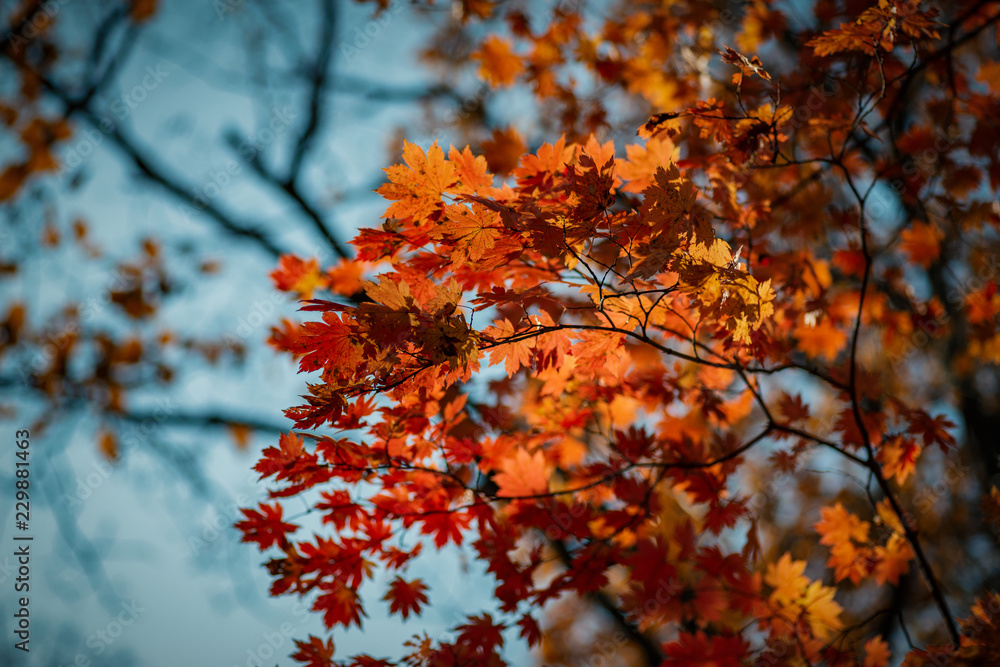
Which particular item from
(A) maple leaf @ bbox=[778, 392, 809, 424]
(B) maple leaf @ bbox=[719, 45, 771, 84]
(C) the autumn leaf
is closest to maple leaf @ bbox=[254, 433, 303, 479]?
(B) maple leaf @ bbox=[719, 45, 771, 84]

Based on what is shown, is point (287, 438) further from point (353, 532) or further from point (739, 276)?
point (739, 276)

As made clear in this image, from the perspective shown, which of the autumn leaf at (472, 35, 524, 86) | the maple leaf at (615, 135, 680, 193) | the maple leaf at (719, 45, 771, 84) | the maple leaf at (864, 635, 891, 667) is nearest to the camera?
the maple leaf at (719, 45, 771, 84)

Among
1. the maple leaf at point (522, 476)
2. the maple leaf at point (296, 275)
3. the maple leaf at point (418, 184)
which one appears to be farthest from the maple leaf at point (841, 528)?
the maple leaf at point (296, 275)

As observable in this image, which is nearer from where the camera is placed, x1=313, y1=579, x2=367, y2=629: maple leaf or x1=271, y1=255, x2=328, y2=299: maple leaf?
x1=313, y1=579, x2=367, y2=629: maple leaf

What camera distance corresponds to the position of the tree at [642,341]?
142 centimetres

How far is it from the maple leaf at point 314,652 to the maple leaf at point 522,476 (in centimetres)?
84

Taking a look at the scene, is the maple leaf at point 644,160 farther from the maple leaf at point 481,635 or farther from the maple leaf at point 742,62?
the maple leaf at point 481,635

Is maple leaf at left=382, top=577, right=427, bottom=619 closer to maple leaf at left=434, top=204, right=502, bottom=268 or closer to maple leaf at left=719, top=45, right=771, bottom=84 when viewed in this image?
maple leaf at left=434, top=204, right=502, bottom=268

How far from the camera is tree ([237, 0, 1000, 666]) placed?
1421 millimetres

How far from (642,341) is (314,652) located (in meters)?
1.58

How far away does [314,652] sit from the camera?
72.0 inches

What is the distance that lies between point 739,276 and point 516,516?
123 centimetres

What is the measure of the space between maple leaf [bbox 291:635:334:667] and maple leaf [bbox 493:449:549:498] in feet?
2.74

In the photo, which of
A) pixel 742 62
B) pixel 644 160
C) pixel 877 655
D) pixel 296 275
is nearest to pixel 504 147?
pixel 644 160
